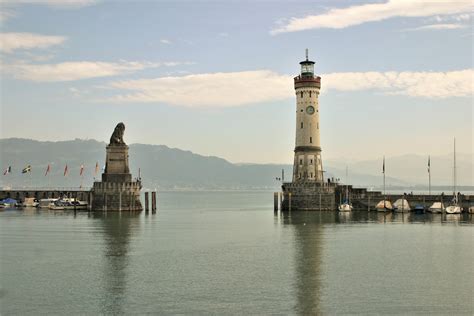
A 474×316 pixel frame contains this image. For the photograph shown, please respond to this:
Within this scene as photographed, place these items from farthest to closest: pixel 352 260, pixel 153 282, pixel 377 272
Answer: pixel 352 260 → pixel 377 272 → pixel 153 282

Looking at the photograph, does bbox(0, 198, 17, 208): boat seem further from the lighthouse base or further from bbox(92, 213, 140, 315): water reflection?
the lighthouse base

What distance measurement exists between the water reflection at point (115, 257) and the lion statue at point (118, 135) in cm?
1424

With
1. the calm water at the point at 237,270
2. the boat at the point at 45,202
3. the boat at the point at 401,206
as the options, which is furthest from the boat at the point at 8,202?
the boat at the point at 401,206

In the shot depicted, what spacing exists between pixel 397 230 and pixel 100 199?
176ft

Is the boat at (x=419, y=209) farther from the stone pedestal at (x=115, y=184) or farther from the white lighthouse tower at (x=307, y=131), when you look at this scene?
the stone pedestal at (x=115, y=184)

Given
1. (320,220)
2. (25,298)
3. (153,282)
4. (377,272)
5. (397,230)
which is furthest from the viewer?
(320,220)

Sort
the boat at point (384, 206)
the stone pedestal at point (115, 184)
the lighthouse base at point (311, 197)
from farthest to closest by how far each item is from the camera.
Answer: the boat at point (384, 206)
the lighthouse base at point (311, 197)
the stone pedestal at point (115, 184)

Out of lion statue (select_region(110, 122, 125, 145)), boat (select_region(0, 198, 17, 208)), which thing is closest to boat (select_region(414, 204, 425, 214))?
lion statue (select_region(110, 122, 125, 145))

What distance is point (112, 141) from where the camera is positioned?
107062mm

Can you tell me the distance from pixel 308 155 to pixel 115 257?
62.5 m

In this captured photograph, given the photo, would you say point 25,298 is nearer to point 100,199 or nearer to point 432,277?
point 432,277

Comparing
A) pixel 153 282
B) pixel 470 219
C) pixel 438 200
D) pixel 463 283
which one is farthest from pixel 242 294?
pixel 438 200

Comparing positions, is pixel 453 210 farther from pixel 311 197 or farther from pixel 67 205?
pixel 67 205

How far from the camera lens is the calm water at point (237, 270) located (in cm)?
3625
